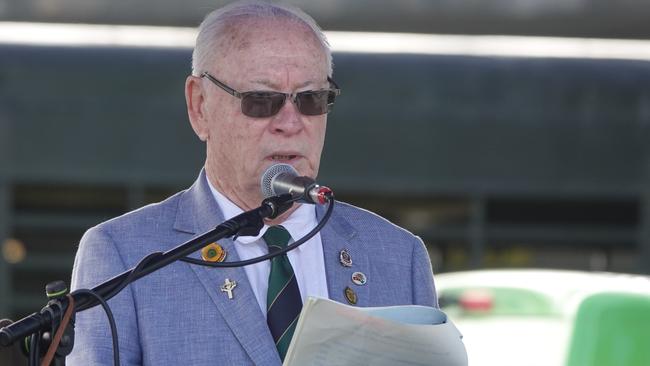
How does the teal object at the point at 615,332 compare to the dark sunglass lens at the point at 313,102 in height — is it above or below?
below

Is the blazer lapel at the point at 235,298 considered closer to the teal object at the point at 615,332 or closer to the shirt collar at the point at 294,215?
the shirt collar at the point at 294,215

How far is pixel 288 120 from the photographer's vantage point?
9.15ft

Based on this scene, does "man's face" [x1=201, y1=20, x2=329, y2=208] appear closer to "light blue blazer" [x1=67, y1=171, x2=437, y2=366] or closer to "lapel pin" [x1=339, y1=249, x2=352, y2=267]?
"light blue blazer" [x1=67, y1=171, x2=437, y2=366]

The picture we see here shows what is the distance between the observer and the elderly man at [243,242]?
8.87ft

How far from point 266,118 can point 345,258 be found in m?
0.39

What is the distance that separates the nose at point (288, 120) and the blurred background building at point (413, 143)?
10658 mm

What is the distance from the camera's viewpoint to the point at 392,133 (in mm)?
14273

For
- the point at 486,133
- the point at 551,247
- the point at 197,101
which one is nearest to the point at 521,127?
the point at 486,133

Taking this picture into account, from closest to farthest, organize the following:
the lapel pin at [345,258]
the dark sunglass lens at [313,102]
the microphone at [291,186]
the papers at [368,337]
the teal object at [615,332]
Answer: the papers at [368,337], the microphone at [291,186], the dark sunglass lens at [313,102], the lapel pin at [345,258], the teal object at [615,332]

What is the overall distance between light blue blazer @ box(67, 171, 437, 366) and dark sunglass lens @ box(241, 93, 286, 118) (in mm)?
255

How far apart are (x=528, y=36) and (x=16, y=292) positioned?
628 cm

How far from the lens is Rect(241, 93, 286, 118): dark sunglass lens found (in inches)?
110

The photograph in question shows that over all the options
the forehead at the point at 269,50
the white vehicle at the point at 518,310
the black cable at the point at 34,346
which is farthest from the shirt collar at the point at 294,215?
the white vehicle at the point at 518,310

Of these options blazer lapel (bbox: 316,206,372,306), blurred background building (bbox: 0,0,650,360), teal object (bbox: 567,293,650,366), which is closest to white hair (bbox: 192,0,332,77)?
blazer lapel (bbox: 316,206,372,306)
